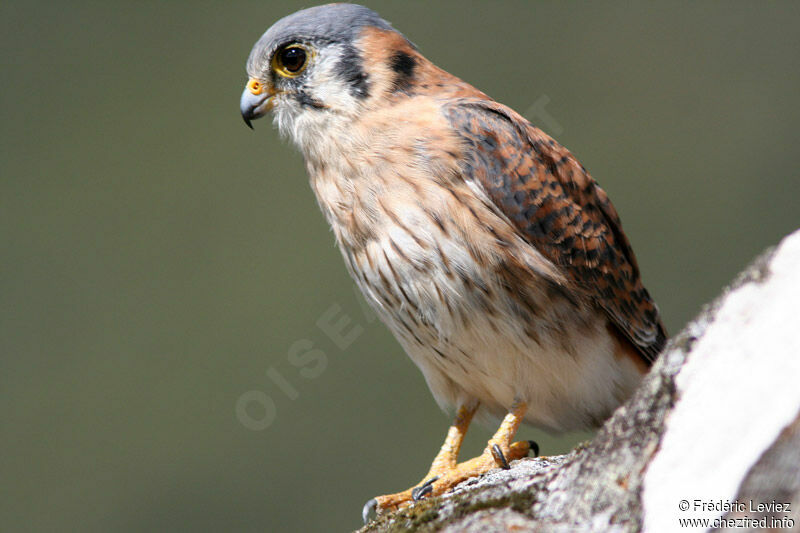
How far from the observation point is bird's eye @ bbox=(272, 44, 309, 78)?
2.31 metres

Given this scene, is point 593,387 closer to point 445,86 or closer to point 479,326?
Answer: point 479,326

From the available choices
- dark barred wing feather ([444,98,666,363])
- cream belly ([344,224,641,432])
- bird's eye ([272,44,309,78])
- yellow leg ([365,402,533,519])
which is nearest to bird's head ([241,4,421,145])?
bird's eye ([272,44,309,78])

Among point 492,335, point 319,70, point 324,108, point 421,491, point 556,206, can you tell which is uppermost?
point 319,70

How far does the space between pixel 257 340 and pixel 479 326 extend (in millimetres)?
3598

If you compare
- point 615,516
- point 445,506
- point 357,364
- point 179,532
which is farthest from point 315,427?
point 615,516

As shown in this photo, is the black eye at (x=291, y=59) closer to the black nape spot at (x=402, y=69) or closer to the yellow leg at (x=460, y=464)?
the black nape spot at (x=402, y=69)

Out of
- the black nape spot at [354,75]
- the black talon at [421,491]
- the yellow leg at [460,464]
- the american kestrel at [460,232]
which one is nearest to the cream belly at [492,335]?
the american kestrel at [460,232]

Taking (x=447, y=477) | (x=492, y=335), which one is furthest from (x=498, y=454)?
(x=492, y=335)

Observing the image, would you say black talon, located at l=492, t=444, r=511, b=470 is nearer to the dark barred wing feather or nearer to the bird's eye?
the dark barred wing feather

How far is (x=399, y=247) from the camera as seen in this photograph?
2.07 metres

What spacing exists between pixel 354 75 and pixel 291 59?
0.60 ft

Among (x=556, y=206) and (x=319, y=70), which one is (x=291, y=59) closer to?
(x=319, y=70)

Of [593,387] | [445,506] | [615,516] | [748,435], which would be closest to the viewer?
[748,435]

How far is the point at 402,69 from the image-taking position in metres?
2.35
